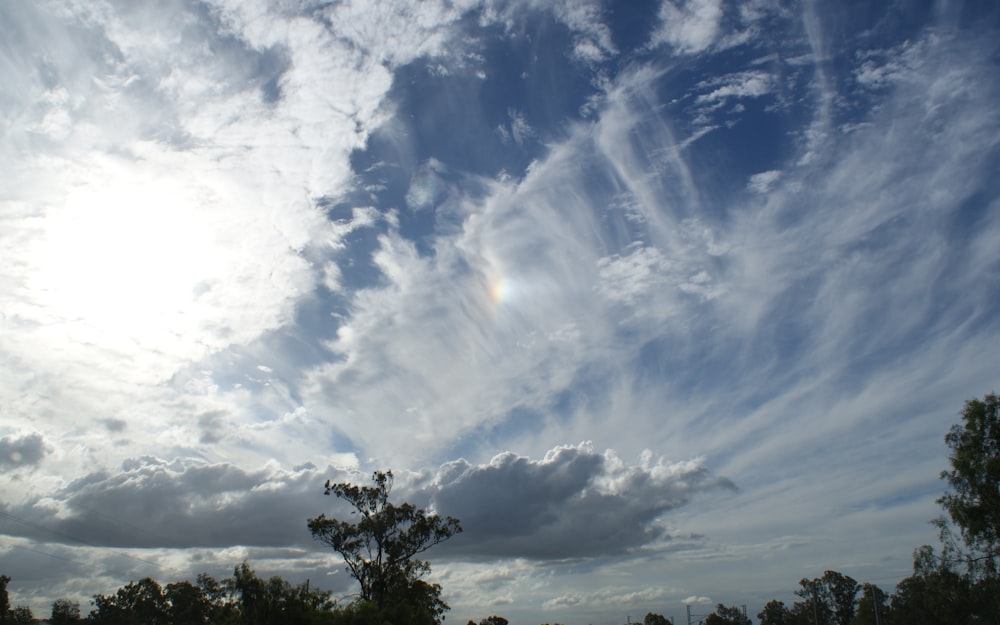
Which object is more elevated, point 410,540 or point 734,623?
point 410,540

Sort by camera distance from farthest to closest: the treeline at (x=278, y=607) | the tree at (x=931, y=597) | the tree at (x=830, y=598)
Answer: the tree at (x=830, y=598) < the tree at (x=931, y=597) < the treeline at (x=278, y=607)

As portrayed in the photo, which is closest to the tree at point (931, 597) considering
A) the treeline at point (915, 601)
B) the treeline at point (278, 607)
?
the treeline at point (915, 601)

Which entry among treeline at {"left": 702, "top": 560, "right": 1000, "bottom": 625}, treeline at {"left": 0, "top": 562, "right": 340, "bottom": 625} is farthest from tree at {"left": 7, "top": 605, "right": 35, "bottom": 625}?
treeline at {"left": 702, "top": 560, "right": 1000, "bottom": 625}

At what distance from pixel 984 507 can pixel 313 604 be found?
156ft

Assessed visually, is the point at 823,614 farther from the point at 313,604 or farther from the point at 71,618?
the point at 71,618

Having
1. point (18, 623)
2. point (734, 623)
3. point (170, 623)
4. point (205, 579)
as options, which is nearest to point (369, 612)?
point (205, 579)

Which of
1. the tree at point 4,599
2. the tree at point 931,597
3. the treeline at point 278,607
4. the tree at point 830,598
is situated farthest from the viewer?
the tree at point 830,598

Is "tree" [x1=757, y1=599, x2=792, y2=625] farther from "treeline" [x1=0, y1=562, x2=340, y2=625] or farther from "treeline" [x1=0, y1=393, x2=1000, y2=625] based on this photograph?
"treeline" [x1=0, y1=562, x2=340, y2=625]

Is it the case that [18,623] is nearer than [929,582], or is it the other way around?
[929,582]

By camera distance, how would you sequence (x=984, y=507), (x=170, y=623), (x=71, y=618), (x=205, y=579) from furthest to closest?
(x=71, y=618) < (x=170, y=623) < (x=205, y=579) < (x=984, y=507)

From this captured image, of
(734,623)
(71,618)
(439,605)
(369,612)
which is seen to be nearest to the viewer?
(369,612)

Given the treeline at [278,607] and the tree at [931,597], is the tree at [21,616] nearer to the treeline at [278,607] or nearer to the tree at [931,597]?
the treeline at [278,607]

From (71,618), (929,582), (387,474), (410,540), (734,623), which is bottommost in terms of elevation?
(734,623)

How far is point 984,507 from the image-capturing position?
42.2 meters
